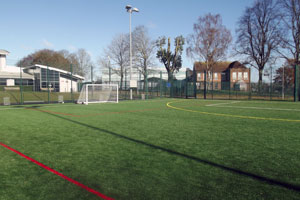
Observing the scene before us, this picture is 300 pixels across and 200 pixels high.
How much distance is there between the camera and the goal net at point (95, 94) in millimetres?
17227

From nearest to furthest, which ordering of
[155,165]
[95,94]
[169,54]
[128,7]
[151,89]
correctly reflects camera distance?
[155,165]
[95,94]
[128,7]
[151,89]
[169,54]

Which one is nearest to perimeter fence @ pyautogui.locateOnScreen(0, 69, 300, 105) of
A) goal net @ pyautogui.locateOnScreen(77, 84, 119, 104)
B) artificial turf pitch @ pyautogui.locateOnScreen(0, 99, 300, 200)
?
goal net @ pyautogui.locateOnScreen(77, 84, 119, 104)

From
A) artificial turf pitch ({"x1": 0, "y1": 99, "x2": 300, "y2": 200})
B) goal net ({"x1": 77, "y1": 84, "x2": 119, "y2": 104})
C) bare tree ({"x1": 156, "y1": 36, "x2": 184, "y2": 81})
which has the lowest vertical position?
artificial turf pitch ({"x1": 0, "y1": 99, "x2": 300, "y2": 200})

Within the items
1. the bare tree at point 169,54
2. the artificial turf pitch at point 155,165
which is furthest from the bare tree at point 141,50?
the artificial turf pitch at point 155,165

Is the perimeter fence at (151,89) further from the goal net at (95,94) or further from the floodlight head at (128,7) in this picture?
the floodlight head at (128,7)

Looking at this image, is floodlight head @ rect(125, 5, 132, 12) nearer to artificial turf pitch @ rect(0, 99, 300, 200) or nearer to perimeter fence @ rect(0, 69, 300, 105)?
perimeter fence @ rect(0, 69, 300, 105)

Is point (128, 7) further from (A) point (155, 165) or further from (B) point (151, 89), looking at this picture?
(A) point (155, 165)

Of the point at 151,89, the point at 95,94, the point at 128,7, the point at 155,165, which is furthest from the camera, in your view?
the point at 151,89

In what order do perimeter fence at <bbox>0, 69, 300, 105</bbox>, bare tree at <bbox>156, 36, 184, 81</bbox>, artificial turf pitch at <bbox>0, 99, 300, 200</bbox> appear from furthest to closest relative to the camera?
bare tree at <bbox>156, 36, 184, 81</bbox> → perimeter fence at <bbox>0, 69, 300, 105</bbox> → artificial turf pitch at <bbox>0, 99, 300, 200</bbox>

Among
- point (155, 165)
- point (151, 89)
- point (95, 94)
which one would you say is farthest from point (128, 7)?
point (155, 165)

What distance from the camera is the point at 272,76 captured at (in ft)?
69.4

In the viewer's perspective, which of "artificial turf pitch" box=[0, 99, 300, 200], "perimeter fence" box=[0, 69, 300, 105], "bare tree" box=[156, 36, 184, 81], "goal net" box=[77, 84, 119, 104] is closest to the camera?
"artificial turf pitch" box=[0, 99, 300, 200]

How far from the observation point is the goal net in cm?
1723

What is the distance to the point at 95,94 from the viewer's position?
18.0 metres
